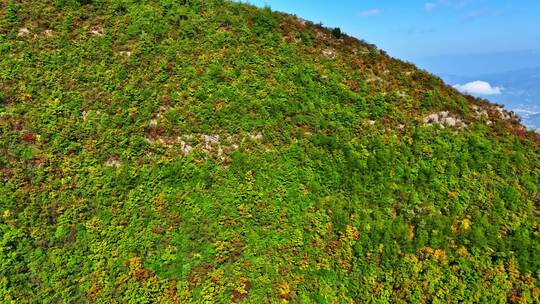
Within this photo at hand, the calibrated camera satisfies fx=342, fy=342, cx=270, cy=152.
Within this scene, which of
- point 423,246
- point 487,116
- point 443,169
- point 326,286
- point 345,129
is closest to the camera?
point 326,286

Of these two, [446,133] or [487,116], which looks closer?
[446,133]

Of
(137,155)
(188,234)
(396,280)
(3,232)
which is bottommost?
(3,232)

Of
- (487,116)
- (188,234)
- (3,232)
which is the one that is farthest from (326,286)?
(487,116)

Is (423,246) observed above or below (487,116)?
below

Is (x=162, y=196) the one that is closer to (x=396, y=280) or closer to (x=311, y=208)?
(x=311, y=208)

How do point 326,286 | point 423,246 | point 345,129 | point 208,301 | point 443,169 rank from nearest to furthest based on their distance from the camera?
point 208,301 < point 326,286 < point 423,246 < point 443,169 < point 345,129

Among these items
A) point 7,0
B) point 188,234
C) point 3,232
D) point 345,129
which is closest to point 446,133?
point 345,129

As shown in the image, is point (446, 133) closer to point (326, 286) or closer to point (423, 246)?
point (423, 246)
